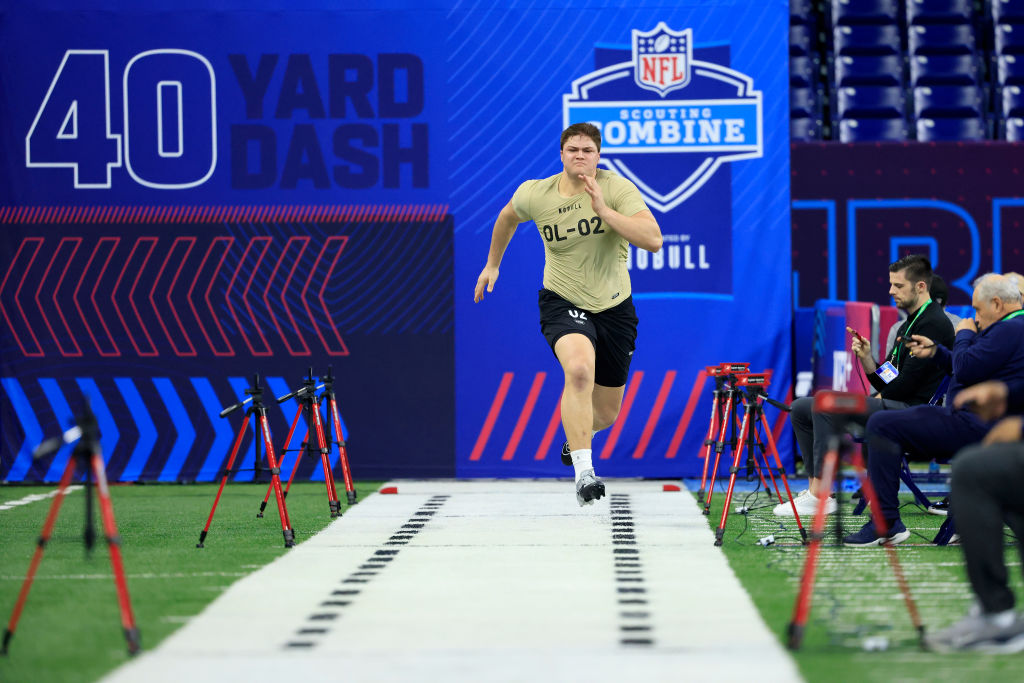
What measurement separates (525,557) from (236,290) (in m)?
4.62

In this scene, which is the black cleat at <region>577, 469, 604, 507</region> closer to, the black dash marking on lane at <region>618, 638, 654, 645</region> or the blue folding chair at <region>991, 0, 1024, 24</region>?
the black dash marking on lane at <region>618, 638, 654, 645</region>

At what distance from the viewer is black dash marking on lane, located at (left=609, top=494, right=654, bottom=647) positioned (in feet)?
13.0

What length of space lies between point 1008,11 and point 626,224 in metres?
7.49

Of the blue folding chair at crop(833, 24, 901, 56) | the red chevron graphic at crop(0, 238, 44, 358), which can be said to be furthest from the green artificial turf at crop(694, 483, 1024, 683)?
the blue folding chair at crop(833, 24, 901, 56)

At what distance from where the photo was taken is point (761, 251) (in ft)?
30.7

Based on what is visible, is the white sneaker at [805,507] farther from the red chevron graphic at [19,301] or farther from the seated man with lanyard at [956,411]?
the red chevron graphic at [19,301]

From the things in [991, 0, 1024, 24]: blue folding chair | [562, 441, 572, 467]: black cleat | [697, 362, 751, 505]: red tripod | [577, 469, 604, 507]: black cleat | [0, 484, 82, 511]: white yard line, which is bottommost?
[0, 484, 82, 511]: white yard line

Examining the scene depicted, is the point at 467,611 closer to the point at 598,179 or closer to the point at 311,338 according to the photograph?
the point at 598,179

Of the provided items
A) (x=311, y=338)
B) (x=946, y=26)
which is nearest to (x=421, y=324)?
(x=311, y=338)

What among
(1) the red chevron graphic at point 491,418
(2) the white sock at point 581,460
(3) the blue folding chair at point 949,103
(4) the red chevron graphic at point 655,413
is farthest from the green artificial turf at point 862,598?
(3) the blue folding chair at point 949,103

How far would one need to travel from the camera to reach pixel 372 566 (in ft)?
17.6

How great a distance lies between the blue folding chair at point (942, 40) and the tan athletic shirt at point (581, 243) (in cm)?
632

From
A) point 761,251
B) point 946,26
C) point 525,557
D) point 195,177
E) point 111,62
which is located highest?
point 946,26

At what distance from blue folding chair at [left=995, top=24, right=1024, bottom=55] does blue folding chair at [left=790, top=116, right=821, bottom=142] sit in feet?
6.40
